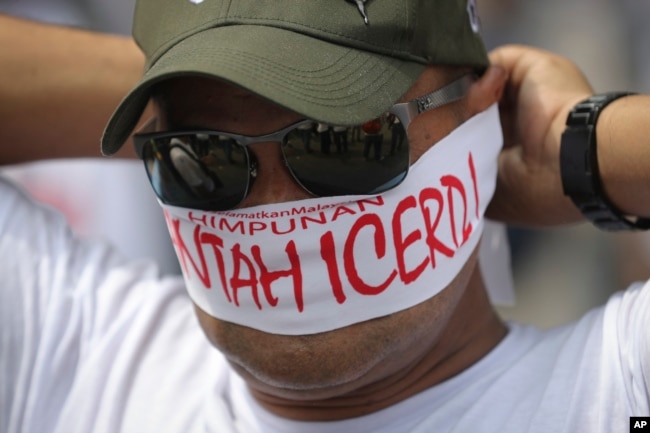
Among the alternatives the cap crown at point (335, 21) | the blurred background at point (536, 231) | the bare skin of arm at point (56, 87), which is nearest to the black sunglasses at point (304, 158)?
the cap crown at point (335, 21)

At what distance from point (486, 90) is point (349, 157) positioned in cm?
43

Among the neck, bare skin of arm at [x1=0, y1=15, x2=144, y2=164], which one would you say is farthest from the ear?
bare skin of arm at [x1=0, y1=15, x2=144, y2=164]

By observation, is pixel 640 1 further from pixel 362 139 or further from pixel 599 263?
pixel 362 139

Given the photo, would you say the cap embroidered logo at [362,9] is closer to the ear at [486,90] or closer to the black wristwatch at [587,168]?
the ear at [486,90]

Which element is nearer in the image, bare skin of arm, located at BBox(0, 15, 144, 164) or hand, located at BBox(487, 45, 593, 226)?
hand, located at BBox(487, 45, 593, 226)

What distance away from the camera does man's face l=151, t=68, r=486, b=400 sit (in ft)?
4.78

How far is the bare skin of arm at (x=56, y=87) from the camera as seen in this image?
202 centimetres

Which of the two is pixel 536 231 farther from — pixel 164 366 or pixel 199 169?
pixel 199 169

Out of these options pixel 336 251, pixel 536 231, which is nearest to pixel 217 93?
pixel 336 251

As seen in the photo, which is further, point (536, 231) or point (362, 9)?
point (536, 231)

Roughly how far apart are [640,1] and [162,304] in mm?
3007

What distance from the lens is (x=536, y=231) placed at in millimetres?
3842


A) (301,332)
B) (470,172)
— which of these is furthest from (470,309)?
(301,332)

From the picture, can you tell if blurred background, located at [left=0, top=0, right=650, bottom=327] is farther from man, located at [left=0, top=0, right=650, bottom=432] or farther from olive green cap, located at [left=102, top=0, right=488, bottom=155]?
olive green cap, located at [left=102, top=0, right=488, bottom=155]
